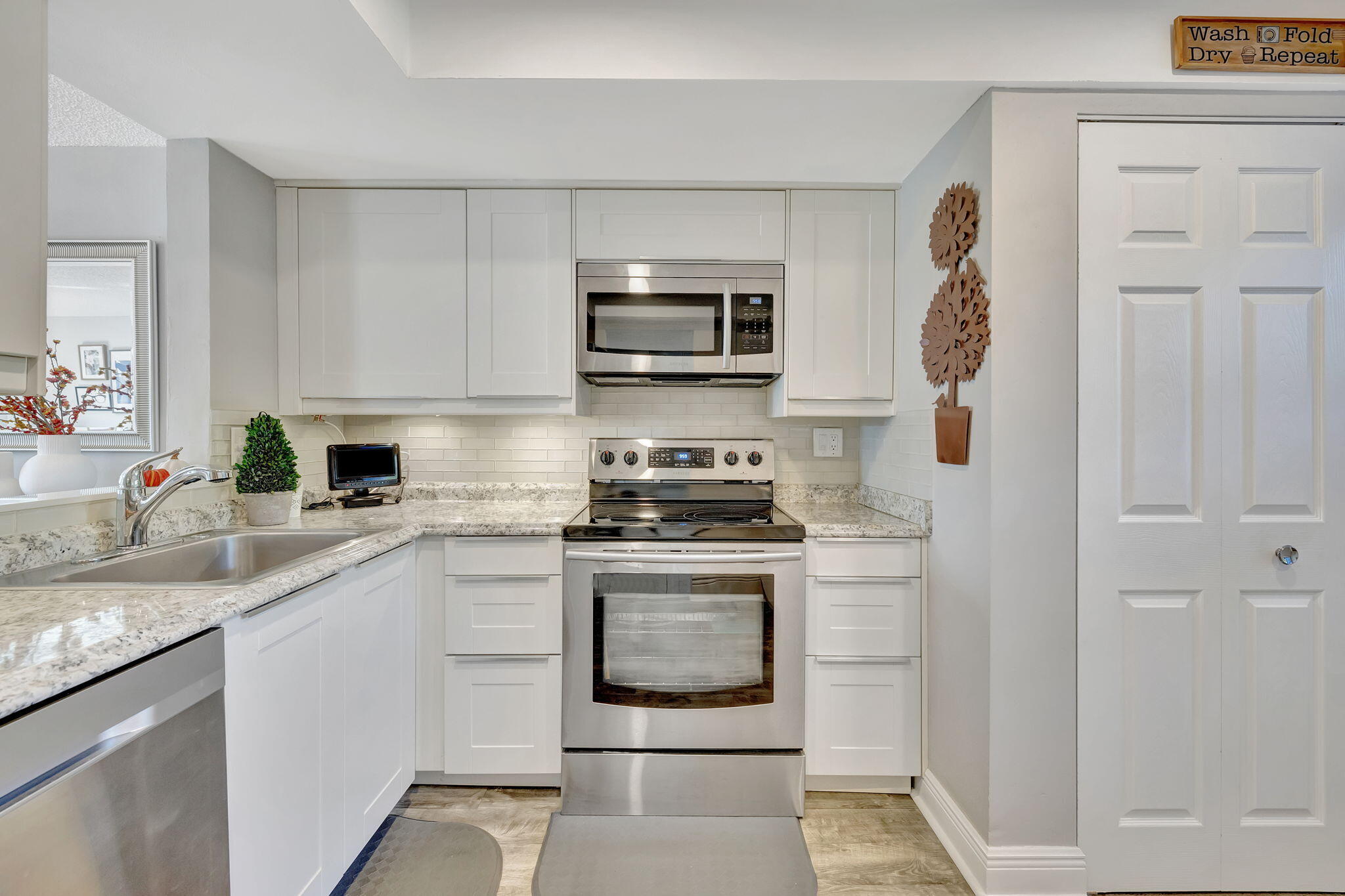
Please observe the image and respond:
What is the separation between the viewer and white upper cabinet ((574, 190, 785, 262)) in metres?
2.37

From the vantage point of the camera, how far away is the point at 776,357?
2.39 metres

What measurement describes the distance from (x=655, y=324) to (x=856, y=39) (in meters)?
1.08

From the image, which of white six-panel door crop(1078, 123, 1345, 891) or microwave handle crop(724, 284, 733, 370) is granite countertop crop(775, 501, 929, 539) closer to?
white six-panel door crop(1078, 123, 1345, 891)

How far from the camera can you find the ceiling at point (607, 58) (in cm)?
152

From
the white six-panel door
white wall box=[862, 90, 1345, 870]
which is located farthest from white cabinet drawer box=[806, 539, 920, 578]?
the white six-panel door

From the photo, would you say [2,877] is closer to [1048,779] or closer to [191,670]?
[191,670]

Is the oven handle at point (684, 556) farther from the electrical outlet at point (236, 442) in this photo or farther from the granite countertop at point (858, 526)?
the electrical outlet at point (236, 442)

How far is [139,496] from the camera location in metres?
1.56

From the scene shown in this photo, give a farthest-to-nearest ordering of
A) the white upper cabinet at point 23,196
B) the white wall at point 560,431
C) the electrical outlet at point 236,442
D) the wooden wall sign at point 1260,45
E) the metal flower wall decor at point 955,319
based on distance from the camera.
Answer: the white wall at point 560,431
the electrical outlet at point 236,442
the metal flower wall decor at point 955,319
the wooden wall sign at point 1260,45
the white upper cabinet at point 23,196

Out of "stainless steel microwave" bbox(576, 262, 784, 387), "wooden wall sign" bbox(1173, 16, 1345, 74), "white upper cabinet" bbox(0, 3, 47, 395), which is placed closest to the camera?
"white upper cabinet" bbox(0, 3, 47, 395)

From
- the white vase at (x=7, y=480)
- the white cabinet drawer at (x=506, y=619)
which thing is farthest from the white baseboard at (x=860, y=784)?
the white vase at (x=7, y=480)

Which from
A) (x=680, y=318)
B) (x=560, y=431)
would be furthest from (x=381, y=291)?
(x=680, y=318)

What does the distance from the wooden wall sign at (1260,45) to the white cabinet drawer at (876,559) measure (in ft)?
4.95

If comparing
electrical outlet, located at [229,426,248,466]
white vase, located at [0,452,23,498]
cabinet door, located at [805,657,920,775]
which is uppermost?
electrical outlet, located at [229,426,248,466]
